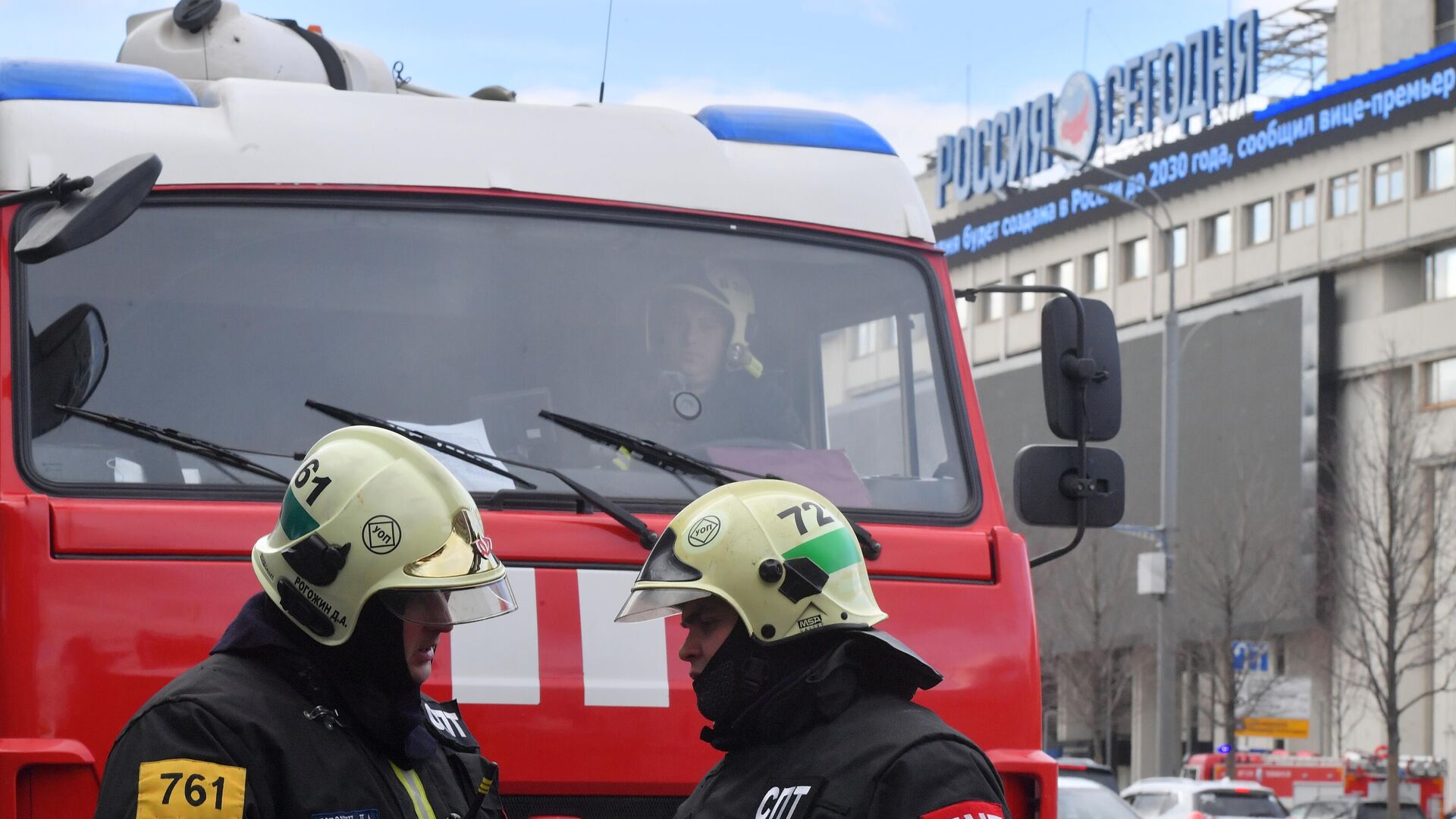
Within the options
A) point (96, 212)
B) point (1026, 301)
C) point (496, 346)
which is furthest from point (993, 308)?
point (96, 212)

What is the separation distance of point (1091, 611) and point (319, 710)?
48799 millimetres

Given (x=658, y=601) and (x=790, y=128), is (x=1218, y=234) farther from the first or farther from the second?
(x=658, y=601)

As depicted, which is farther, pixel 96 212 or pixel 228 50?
pixel 228 50

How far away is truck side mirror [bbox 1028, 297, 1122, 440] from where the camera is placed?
18.0 ft

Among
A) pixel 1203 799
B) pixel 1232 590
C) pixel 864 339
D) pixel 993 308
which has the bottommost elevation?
pixel 1203 799

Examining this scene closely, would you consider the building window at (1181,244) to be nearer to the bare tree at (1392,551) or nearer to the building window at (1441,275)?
the bare tree at (1392,551)

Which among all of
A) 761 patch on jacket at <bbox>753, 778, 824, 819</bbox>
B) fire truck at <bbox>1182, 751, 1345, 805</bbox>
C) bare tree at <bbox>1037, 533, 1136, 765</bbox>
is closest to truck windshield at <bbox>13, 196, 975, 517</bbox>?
761 patch on jacket at <bbox>753, 778, 824, 819</bbox>

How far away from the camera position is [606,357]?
514 centimetres

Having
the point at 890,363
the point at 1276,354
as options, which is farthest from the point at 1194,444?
the point at 890,363

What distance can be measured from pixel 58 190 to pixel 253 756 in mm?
2075

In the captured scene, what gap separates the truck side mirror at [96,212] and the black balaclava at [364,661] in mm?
1507

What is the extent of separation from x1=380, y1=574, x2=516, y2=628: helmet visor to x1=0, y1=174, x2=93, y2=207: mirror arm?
176cm

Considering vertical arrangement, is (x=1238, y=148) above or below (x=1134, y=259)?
above

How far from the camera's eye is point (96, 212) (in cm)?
442
